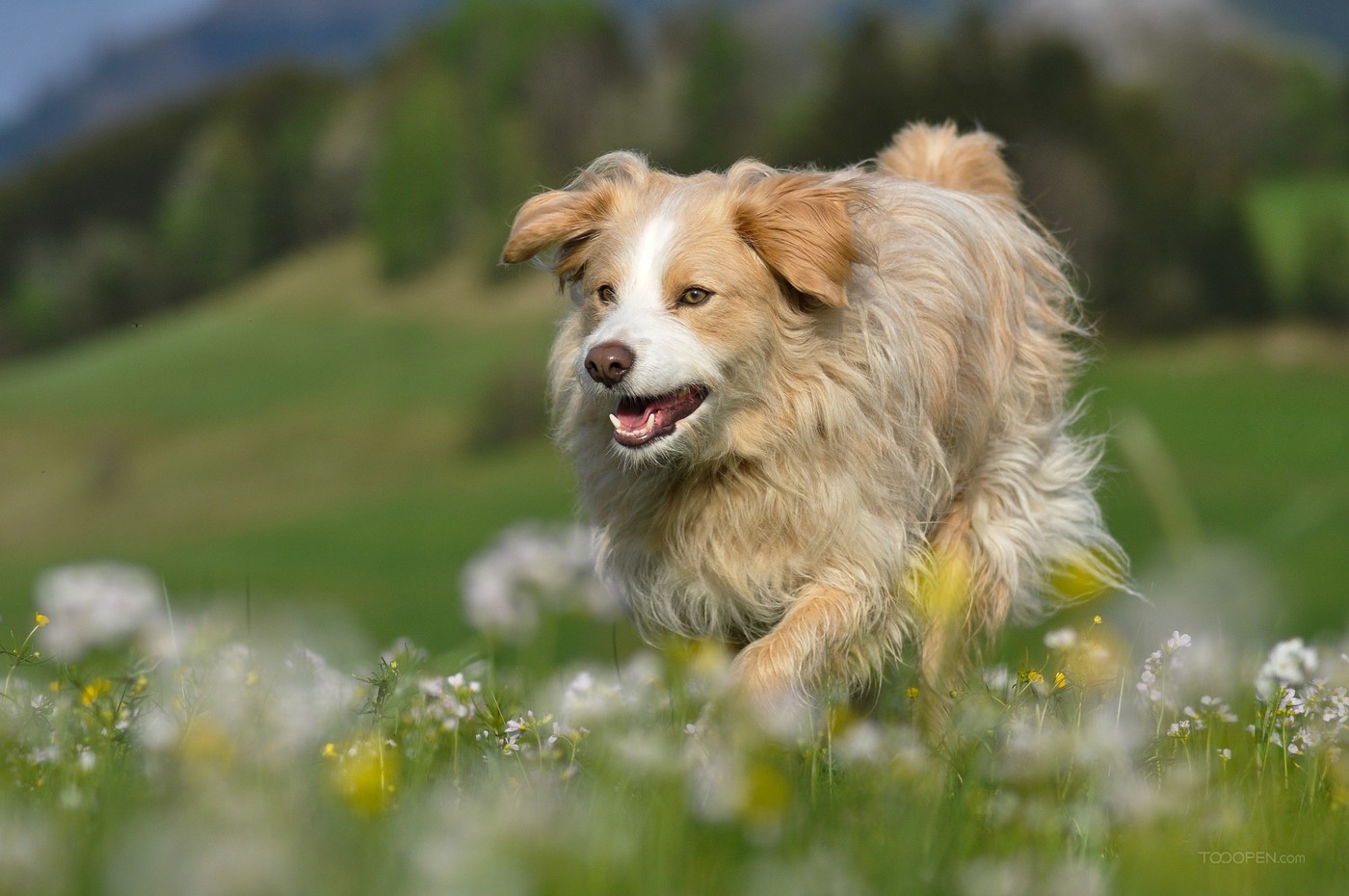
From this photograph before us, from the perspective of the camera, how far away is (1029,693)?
4.32 metres

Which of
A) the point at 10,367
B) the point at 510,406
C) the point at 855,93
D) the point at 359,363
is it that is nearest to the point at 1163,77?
the point at 855,93

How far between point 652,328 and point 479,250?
62.1m

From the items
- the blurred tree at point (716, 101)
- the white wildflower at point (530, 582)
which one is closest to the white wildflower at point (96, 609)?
the white wildflower at point (530, 582)

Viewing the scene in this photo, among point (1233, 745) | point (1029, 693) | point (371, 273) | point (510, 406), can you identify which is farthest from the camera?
point (371, 273)

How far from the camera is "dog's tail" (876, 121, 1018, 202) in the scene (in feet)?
22.6

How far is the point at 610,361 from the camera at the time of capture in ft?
16.0

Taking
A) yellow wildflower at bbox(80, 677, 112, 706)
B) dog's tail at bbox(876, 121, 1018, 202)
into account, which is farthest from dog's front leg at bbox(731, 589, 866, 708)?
dog's tail at bbox(876, 121, 1018, 202)

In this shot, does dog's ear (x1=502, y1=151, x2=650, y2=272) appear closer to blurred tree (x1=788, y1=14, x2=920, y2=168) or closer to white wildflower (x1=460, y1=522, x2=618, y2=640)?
white wildflower (x1=460, y1=522, x2=618, y2=640)

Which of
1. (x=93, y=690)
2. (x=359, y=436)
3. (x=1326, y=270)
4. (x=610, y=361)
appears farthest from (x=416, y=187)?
(x=93, y=690)

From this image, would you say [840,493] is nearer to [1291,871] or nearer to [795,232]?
[795,232]

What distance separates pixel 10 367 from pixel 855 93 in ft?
139

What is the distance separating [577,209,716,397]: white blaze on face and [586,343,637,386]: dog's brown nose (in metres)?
0.02

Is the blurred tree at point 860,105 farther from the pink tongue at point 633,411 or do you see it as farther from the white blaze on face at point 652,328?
the pink tongue at point 633,411

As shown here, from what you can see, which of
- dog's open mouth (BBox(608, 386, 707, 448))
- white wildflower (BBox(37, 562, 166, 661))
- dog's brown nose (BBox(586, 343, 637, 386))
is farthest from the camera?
dog's open mouth (BBox(608, 386, 707, 448))
